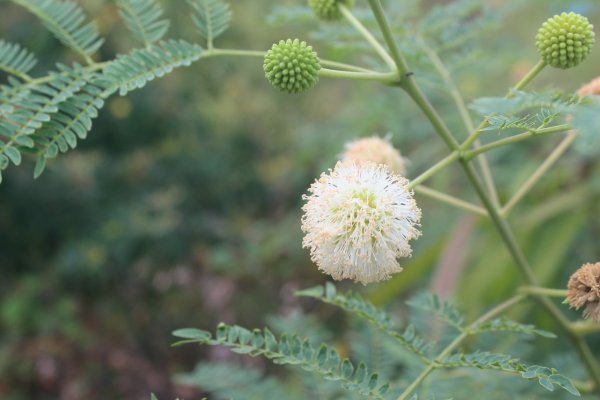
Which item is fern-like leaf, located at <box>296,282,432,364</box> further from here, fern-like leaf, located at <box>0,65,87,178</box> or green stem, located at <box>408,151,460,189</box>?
fern-like leaf, located at <box>0,65,87,178</box>

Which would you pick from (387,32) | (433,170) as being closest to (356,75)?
(387,32)

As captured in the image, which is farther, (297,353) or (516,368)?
(297,353)

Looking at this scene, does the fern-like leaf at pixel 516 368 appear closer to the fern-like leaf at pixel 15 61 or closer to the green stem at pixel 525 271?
the green stem at pixel 525 271

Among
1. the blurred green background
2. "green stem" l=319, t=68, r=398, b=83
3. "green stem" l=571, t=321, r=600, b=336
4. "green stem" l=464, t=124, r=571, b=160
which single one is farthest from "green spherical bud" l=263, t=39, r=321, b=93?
the blurred green background

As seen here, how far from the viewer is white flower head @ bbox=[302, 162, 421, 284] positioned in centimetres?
136

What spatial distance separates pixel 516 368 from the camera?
4.09 feet

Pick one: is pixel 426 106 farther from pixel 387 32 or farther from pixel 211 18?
pixel 211 18

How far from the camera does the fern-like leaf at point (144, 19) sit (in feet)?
5.75

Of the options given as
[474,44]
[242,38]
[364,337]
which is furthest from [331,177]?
[242,38]

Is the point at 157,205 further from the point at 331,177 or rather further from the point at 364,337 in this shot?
the point at 331,177

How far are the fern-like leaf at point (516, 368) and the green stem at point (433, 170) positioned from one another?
0.38 meters

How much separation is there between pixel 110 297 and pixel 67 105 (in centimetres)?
406

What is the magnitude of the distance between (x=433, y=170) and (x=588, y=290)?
42 cm

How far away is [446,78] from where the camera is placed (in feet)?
6.99
